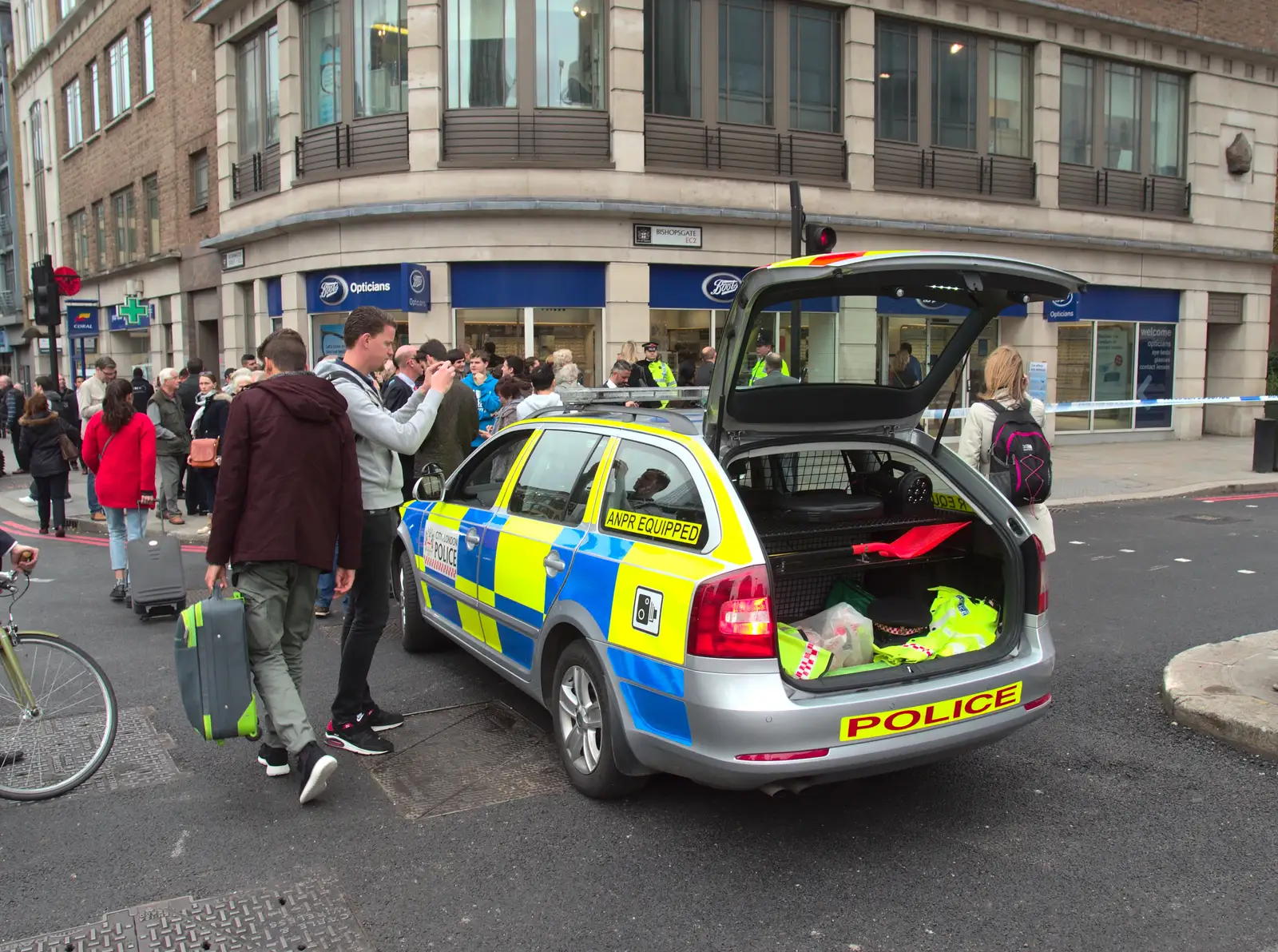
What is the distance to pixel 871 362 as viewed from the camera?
5.27 m

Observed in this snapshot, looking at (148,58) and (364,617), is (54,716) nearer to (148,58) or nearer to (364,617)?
(364,617)

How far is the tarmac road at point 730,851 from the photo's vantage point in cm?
321

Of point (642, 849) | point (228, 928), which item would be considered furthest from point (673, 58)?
point (228, 928)

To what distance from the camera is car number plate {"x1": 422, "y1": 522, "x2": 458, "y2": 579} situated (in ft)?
18.0

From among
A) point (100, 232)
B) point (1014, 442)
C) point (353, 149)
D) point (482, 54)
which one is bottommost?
point (1014, 442)

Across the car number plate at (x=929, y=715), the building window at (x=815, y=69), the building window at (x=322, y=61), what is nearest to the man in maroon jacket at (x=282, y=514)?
the car number plate at (x=929, y=715)

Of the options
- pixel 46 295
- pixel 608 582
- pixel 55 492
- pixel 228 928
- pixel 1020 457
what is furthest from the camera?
pixel 46 295

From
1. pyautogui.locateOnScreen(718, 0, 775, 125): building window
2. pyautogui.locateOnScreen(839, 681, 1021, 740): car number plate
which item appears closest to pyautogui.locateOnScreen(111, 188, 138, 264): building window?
pyautogui.locateOnScreen(718, 0, 775, 125): building window

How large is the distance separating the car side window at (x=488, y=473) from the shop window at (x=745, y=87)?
11939 mm

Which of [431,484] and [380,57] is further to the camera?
[380,57]

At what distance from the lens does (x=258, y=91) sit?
19406mm

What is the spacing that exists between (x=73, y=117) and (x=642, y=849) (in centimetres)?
3394

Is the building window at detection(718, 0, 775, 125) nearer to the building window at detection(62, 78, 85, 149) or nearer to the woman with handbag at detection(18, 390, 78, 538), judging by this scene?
the woman with handbag at detection(18, 390, 78, 538)

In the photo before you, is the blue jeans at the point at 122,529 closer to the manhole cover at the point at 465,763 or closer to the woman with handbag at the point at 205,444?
the woman with handbag at the point at 205,444
